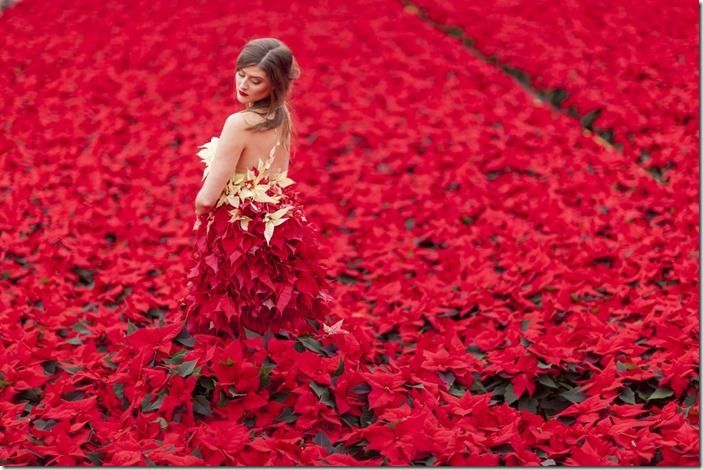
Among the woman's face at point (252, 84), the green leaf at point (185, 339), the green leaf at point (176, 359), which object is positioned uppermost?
the woman's face at point (252, 84)

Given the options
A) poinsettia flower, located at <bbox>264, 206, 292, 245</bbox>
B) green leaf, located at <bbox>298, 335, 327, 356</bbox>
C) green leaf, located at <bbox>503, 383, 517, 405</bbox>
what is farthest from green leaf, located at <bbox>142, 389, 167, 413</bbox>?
green leaf, located at <bbox>503, 383, 517, 405</bbox>

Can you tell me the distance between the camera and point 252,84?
257cm

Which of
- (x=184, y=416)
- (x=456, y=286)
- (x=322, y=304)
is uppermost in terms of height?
(x=322, y=304)

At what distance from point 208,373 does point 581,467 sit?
126cm

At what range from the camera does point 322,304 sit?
2.81m

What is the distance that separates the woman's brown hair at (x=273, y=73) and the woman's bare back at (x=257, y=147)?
0.02 metres

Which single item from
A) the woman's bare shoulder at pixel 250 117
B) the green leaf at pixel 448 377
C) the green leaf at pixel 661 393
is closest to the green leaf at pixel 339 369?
the green leaf at pixel 448 377

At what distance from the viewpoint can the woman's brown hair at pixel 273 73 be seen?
2543mm

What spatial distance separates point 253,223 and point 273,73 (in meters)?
0.52

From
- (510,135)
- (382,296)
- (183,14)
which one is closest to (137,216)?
(382,296)

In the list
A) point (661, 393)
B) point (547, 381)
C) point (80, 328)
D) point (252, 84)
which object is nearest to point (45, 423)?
point (80, 328)

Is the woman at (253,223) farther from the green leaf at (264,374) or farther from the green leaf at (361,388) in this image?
the green leaf at (361,388)

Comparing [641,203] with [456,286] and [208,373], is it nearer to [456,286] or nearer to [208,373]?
[456,286]

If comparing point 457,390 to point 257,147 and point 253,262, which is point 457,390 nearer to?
point 253,262
